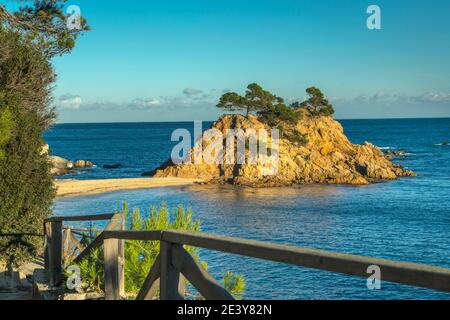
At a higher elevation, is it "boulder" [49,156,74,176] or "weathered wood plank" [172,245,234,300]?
"weathered wood plank" [172,245,234,300]

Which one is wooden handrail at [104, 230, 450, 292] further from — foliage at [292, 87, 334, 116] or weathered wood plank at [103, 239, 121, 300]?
foliage at [292, 87, 334, 116]

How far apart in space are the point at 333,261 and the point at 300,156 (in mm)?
77821

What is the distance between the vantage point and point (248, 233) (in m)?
41.6

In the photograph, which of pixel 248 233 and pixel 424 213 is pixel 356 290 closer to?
pixel 248 233

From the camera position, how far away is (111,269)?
622cm

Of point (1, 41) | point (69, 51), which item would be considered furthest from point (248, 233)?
point (1, 41)

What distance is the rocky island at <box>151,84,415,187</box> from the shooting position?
7650cm

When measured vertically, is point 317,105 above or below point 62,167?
above

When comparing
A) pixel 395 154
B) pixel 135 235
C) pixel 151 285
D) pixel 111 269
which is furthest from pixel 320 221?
pixel 395 154

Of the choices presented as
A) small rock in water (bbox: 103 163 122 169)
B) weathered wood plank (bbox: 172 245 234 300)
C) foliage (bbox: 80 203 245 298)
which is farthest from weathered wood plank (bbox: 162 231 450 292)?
small rock in water (bbox: 103 163 122 169)

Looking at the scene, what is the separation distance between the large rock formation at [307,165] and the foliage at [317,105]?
4528 mm

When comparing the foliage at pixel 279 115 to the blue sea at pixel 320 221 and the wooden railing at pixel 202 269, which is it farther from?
the wooden railing at pixel 202 269

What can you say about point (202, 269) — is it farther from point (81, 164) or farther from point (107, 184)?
point (81, 164)

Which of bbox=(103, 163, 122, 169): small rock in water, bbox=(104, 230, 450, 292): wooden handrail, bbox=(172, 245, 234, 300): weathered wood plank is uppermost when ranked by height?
bbox=(104, 230, 450, 292): wooden handrail
